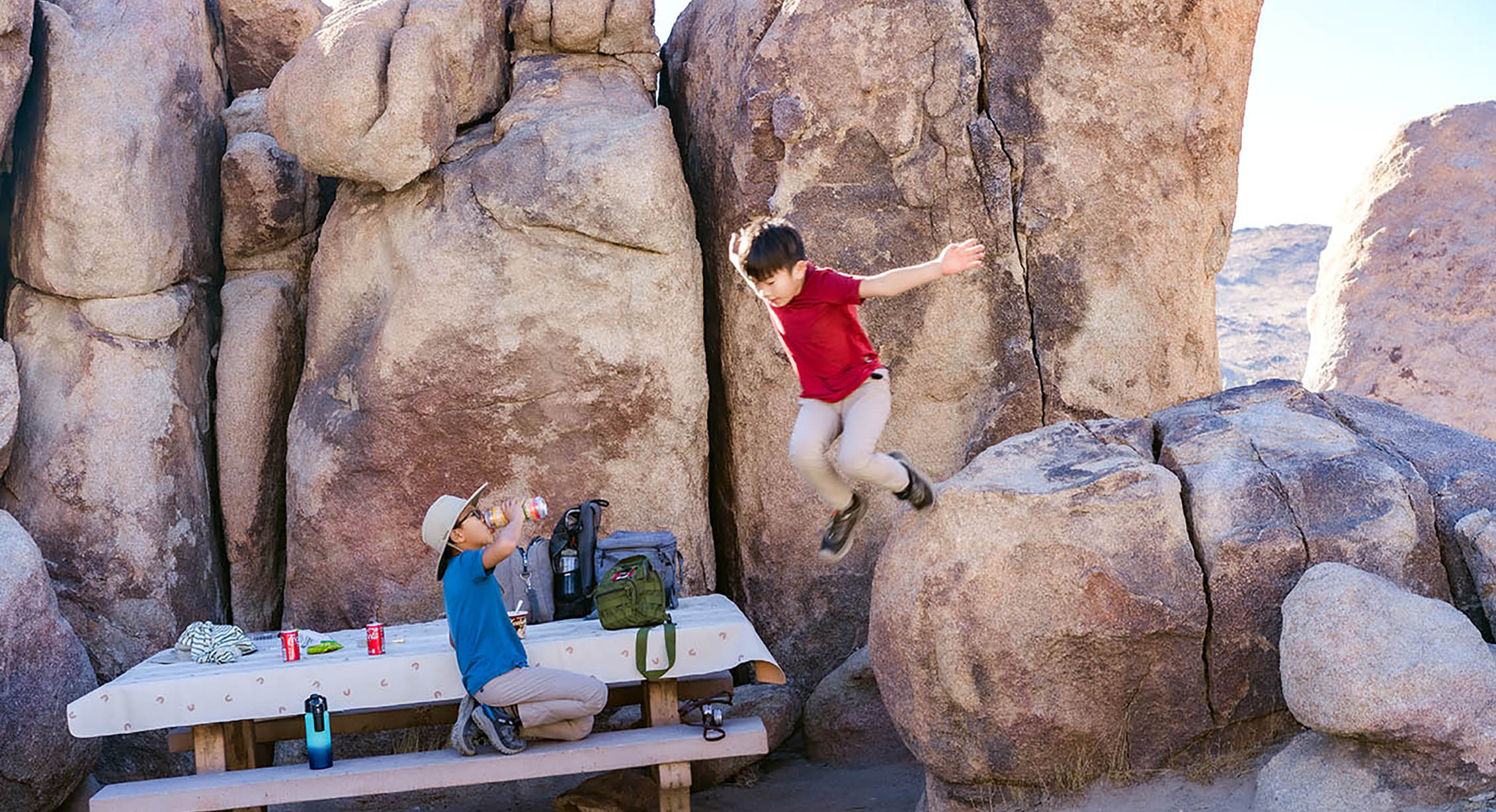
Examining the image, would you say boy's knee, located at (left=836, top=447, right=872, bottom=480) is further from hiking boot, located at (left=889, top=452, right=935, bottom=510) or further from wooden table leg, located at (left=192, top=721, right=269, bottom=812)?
wooden table leg, located at (left=192, top=721, right=269, bottom=812)

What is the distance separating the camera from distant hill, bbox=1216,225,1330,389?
43.7 meters

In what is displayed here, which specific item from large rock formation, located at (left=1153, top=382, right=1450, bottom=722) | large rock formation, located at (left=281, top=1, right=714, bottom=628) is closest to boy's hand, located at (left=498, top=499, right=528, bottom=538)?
large rock formation, located at (left=281, top=1, right=714, bottom=628)

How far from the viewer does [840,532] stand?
643 cm

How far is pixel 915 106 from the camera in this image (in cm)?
857

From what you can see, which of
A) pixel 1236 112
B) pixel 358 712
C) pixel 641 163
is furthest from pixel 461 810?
pixel 1236 112

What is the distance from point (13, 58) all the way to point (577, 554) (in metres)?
4.62

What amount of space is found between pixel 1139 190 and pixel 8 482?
703cm

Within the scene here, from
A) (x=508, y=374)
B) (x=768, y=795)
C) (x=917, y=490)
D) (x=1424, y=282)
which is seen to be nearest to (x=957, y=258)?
(x=917, y=490)

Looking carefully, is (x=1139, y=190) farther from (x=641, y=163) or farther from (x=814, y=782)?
(x=814, y=782)

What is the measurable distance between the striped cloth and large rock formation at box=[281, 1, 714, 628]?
172 centimetres

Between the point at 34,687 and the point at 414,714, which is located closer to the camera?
the point at 414,714

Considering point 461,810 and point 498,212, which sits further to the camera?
point 498,212

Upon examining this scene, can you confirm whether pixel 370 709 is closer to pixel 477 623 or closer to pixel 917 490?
pixel 477 623

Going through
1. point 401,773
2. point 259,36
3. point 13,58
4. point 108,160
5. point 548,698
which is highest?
point 259,36
